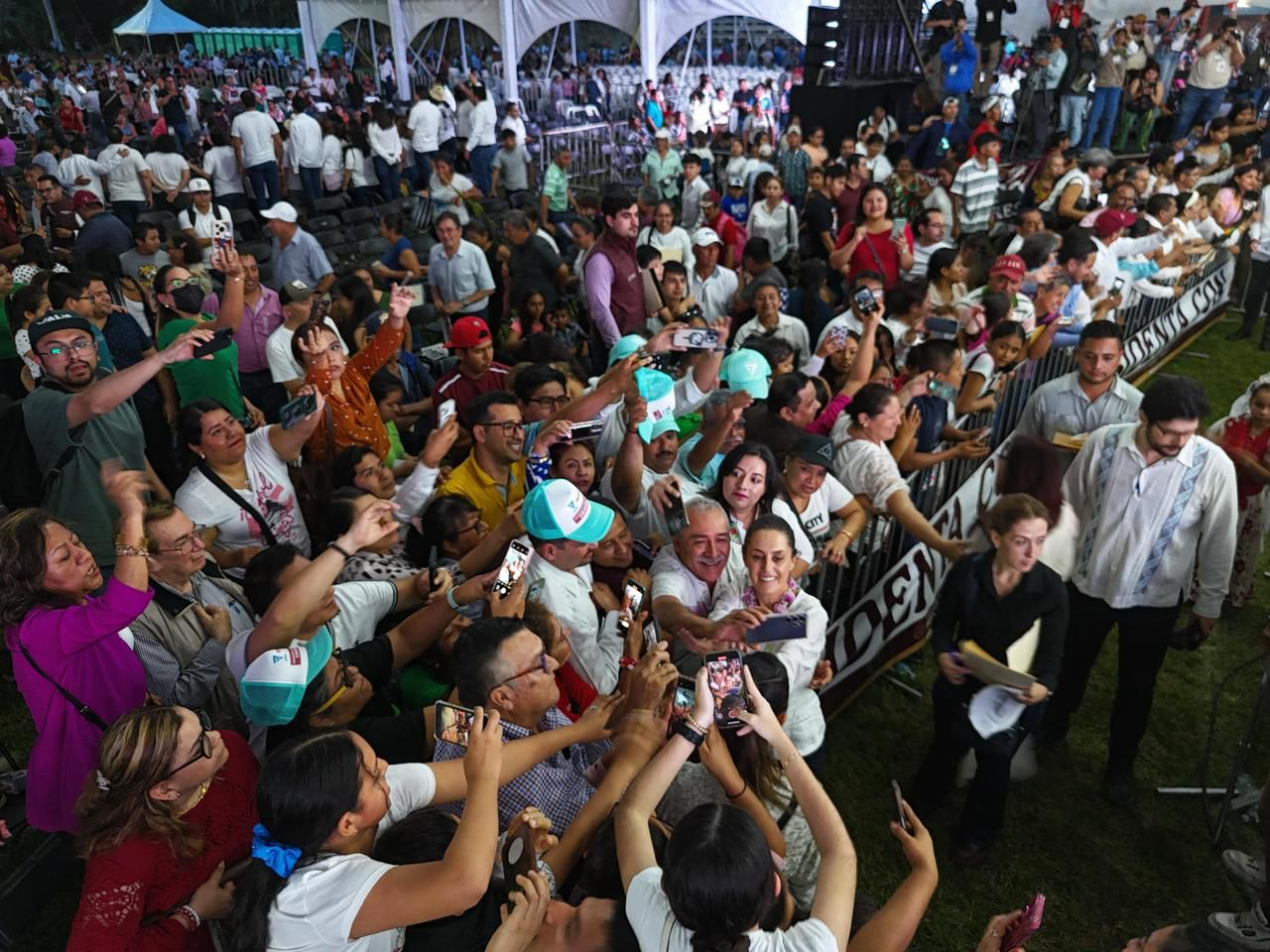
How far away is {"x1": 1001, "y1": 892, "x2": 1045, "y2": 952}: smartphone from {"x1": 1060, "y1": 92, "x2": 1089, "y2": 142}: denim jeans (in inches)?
524

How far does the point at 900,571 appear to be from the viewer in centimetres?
408

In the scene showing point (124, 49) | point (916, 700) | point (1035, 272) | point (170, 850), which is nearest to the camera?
point (170, 850)

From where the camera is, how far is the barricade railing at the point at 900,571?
12.9ft

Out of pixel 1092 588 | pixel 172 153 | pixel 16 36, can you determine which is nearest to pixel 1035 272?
pixel 1092 588

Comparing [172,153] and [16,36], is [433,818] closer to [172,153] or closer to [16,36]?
[172,153]

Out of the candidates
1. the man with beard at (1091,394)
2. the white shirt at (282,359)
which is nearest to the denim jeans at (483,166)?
the white shirt at (282,359)

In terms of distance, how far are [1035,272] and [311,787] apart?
566 centimetres

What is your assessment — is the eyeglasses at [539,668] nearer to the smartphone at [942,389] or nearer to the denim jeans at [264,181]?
the smartphone at [942,389]

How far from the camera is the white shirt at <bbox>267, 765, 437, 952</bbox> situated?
1.72 m

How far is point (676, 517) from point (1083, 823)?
210 cm

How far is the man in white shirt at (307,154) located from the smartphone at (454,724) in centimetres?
989

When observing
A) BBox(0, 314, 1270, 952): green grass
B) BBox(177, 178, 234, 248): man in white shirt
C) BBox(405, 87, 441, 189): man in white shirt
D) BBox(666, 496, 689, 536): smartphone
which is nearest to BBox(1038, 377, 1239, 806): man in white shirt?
BBox(0, 314, 1270, 952): green grass

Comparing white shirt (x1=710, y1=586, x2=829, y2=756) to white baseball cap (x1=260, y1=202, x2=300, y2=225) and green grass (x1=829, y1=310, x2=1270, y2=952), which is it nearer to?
green grass (x1=829, y1=310, x2=1270, y2=952)

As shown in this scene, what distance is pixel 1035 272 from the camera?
19.2 ft
